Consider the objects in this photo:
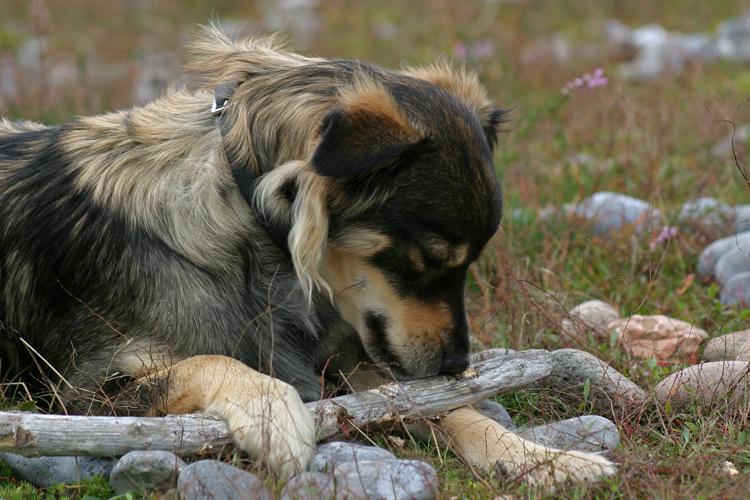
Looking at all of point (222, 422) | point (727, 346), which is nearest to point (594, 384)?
point (727, 346)

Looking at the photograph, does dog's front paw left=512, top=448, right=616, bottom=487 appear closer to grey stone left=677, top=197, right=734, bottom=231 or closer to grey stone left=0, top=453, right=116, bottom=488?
grey stone left=0, top=453, right=116, bottom=488

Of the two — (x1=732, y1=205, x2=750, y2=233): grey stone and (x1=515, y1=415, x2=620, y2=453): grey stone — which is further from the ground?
(x1=732, y1=205, x2=750, y2=233): grey stone

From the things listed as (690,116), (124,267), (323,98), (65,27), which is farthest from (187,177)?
(65,27)

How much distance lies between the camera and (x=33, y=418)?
2.18 m

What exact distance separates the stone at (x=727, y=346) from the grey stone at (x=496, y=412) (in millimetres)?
1047

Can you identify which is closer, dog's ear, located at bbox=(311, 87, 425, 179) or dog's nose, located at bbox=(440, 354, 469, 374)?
dog's ear, located at bbox=(311, 87, 425, 179)

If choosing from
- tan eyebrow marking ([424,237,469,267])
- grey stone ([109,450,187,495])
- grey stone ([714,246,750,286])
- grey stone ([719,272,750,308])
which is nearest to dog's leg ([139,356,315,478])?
grey stone ([109,450,187,495])

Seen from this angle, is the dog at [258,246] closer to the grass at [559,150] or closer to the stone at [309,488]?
the stone at [309,488]

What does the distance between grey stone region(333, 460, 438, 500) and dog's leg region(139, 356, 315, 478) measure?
0.19 m

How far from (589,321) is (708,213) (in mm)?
1599

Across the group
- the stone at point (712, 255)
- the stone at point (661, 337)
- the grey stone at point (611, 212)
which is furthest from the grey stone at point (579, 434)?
the grey stone at point (611, 212)

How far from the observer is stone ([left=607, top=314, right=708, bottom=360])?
134 inches

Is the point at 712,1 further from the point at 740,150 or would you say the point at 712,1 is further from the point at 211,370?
the point at 211,370

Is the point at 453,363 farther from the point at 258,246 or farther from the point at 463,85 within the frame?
the point at 463,85
